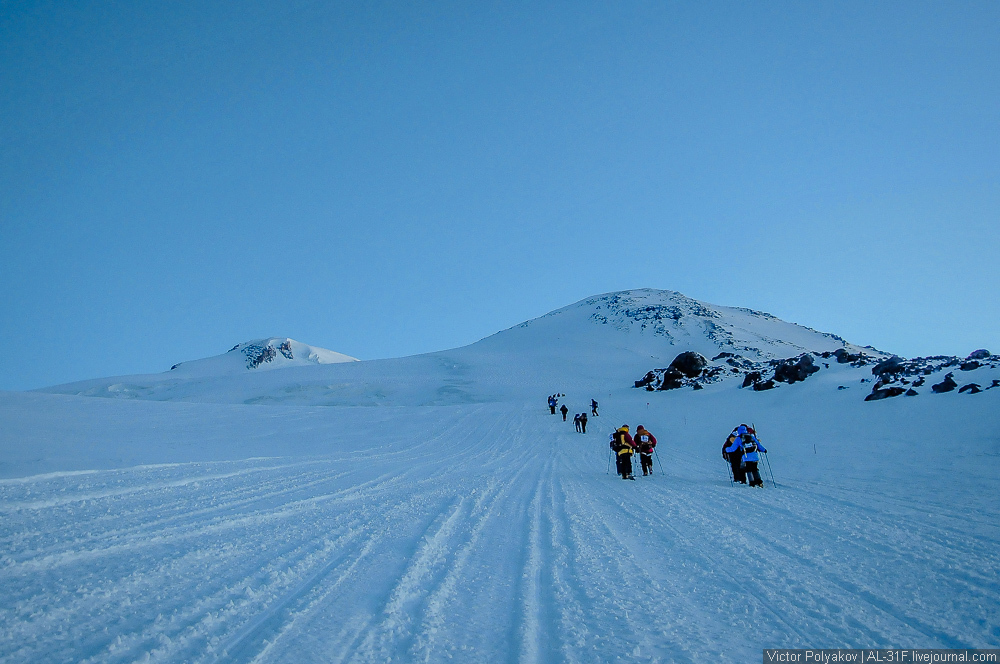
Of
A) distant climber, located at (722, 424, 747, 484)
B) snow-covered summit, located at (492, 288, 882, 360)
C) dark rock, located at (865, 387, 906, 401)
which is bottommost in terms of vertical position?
distant climber, located at (722, 424, 747, 484)

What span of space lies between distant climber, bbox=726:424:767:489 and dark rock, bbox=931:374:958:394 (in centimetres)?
1306

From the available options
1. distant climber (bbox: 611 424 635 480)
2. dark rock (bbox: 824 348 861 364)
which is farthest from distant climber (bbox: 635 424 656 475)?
dark rock (bbox: 824 348 861 364)

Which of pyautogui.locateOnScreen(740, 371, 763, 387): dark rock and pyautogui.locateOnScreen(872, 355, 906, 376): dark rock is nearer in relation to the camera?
pyautogui.locateOnScreen(872, 355, 906, 376): dark rock

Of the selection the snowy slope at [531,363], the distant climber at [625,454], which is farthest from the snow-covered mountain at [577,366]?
the distant climber at [625,454]

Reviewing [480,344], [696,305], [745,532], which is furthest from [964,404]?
[696,305]

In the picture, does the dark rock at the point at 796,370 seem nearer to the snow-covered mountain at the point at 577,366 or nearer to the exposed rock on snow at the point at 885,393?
the snow-covered mountain at the point at 577,366

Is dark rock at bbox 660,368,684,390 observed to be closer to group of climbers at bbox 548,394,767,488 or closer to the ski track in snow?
group of climbers at bbox 548,394,767,488

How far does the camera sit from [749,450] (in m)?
10.4

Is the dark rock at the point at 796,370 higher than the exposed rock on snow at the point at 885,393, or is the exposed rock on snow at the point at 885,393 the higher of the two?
the dark rock at the point at 796,370

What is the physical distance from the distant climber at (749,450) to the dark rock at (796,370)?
71.8 ft

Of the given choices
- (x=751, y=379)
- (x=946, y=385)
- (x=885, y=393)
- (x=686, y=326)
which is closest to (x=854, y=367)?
(x=751, y=379)

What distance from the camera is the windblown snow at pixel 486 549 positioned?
11.1ft

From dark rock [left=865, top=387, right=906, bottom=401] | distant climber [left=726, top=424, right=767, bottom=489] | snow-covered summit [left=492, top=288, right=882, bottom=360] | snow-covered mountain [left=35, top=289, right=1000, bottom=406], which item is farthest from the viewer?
snow-covered summit [left=492, top=288, right=882, bottom=360]

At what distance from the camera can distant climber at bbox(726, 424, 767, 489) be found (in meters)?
10.2
